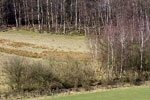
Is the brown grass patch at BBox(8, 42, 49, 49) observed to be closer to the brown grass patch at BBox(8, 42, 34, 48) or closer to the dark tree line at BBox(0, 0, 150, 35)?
the brown grass patch at BBox(8, 42, 34, 48)

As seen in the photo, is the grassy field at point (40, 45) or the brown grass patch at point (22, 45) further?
the brown grass patch at point (22, 45)

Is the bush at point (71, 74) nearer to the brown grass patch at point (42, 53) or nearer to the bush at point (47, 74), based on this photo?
the bush at point (47, 74)

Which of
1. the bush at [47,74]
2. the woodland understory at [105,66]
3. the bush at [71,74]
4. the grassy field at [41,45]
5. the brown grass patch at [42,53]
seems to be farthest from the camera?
the grassy field at [41,45]

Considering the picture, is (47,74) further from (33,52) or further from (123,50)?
(33,52)

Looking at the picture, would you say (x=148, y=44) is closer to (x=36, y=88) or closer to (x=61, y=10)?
(x=36, y=88)

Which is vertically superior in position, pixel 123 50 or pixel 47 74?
pixel 123 50

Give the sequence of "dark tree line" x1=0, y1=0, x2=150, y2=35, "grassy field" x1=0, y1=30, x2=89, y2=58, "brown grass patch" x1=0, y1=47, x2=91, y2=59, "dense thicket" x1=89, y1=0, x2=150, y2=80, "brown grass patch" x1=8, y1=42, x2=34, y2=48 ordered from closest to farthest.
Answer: "dense thicket" x1=89, y1=0, x2=150, y2=80, "brown grass patch" x1=0, y1=47, x2=91, y2=59, "grassy field" x1=0, y1=30, x2=89, y2=58, "brown grass patch" x1=8, y1=42, x2=34, y2=48, "dark tree line" x1=0, y1=0, x2=150, y2=35

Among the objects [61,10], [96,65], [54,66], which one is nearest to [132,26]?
[96,65]

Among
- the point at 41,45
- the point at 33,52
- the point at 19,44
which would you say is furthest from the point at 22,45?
the point at 33,52

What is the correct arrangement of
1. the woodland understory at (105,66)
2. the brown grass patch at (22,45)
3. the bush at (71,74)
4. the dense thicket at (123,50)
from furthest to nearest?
the brown grass patch at (22,45) → the dense thicket at (123,50) → the bush at (71,74) → the woodland understory at (105,66)

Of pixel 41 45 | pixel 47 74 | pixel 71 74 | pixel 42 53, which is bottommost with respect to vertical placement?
pixel 71 74

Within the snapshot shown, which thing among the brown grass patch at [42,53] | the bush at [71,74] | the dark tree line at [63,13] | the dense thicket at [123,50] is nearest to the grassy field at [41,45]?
the brown grass patch at [42,53]

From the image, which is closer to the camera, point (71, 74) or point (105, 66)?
point (71, 74)

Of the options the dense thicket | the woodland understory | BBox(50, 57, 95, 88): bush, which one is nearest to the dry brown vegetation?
the dense thicket
